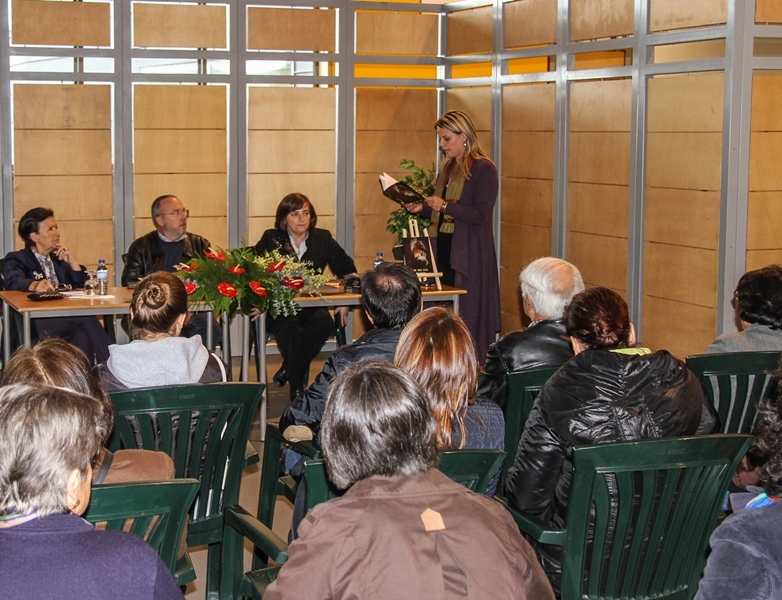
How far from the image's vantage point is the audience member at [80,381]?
2.53 m

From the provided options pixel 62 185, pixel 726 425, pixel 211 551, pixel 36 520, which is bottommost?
pixel 211 551

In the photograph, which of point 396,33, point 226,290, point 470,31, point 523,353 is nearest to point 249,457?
point 523,353

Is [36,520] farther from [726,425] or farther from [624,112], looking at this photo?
[624,112]

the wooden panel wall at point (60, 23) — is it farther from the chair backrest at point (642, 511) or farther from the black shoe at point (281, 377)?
the chair backrest at point (642, 511)

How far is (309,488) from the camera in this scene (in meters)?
2.60

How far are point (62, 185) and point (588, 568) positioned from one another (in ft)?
19.6

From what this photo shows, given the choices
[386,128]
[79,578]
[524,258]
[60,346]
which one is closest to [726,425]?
[60,346]

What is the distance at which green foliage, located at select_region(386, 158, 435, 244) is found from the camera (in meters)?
7.79

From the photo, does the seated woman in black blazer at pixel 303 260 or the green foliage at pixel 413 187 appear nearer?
the seated woman in black blazer at pixel 303 260

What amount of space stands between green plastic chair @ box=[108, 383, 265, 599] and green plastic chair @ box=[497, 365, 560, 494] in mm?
809

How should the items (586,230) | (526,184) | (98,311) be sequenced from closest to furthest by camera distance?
(98,311)
(586,230)
(526,184)

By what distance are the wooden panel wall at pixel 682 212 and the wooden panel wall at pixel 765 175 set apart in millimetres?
177

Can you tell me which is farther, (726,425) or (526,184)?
(526,184)

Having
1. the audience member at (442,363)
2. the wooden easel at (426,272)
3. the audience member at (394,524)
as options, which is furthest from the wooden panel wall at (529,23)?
the audience member at (394,524)
